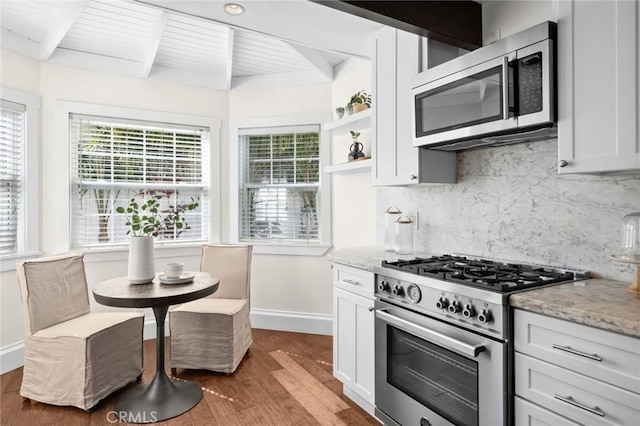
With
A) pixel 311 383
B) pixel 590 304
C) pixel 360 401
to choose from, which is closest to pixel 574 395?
pixel 590 304

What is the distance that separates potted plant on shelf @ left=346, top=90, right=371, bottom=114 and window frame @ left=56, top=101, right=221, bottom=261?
1.65m

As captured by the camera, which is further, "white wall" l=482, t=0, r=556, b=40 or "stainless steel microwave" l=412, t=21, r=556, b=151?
"white wall" l=482, t=0, r=556, b=40

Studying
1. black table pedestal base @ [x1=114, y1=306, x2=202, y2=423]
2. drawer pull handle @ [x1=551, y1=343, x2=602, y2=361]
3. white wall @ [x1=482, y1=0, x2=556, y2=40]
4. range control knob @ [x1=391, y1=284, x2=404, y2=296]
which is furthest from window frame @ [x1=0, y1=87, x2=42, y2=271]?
drawer pull handle @ [x1=551, y1=343, x2=602, y2=361]

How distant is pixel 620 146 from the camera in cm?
149

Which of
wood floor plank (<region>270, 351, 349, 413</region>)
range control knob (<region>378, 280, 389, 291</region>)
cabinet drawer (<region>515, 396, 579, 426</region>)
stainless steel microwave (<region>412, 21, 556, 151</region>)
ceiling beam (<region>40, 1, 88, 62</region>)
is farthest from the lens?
ceiling beam (<region>40, 1, 88, 62</region>)

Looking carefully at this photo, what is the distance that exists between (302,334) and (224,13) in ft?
9.76

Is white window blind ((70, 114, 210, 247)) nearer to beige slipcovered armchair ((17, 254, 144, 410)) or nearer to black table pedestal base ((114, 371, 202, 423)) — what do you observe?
beige slipcovered armchair ((17, 254, 144, 410))

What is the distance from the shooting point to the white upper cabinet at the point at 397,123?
245cm

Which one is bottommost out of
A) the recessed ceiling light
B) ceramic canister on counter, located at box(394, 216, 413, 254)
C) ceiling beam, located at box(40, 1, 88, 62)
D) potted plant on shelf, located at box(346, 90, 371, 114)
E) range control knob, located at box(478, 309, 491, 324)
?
range control knob, located at box(478, 309, 491, 324)

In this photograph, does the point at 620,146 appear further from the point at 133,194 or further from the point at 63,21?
the point at 133,194

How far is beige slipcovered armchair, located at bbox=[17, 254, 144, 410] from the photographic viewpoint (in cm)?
246

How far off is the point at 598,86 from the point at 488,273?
3.05 feet

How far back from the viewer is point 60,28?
2.95m

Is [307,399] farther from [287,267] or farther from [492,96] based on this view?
[492,96]
